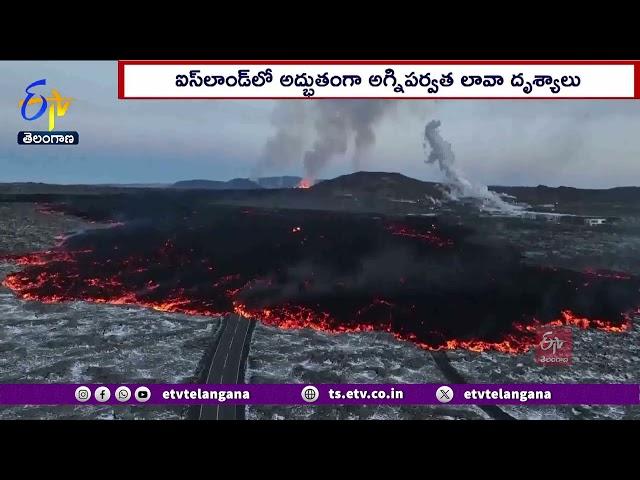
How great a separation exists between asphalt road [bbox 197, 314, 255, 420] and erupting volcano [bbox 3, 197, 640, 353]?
3.04 m

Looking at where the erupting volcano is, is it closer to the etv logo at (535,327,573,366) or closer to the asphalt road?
the asphalt road

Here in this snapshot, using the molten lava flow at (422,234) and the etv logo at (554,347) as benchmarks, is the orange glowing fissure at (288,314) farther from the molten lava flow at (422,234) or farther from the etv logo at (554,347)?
the molten lava flow at (422,234)

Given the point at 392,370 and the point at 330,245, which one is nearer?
the point at 392,370

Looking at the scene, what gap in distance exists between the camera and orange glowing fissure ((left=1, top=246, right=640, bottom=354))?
28.2 metres

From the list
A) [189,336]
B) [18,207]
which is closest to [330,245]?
[189,336]

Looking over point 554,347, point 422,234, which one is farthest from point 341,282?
point 554,347

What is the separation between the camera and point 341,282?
42.3 metres

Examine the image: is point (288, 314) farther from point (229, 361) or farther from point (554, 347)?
point (554, 347)

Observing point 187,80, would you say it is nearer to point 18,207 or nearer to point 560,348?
point 560,348

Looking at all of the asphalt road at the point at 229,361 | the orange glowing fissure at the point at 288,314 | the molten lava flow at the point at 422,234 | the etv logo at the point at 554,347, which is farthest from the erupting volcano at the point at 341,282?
the etv logo at the point at 554,347

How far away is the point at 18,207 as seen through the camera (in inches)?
1981

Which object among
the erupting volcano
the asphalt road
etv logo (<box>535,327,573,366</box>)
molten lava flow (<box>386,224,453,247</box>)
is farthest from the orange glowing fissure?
molten lava flow (<box>386,224,453,247</box>)

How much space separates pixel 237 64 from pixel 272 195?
83.0m

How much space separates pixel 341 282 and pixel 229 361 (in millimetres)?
20191
